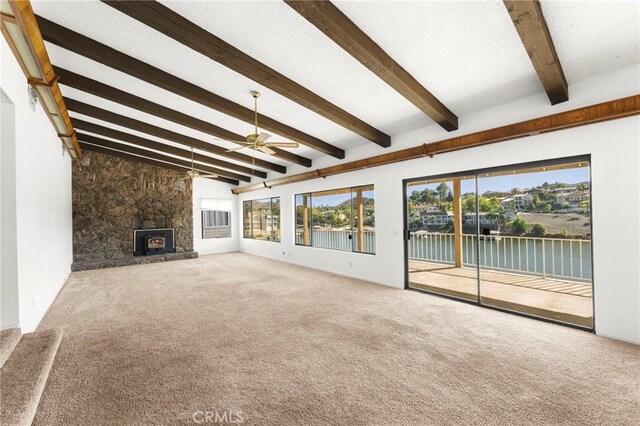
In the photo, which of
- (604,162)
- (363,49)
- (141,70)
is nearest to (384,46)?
(363,49)

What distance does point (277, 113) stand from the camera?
470 centimetres

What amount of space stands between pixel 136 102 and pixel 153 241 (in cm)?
565

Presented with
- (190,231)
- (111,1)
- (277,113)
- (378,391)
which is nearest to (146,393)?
(378,391)

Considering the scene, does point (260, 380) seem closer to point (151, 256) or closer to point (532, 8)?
point (532, 8)

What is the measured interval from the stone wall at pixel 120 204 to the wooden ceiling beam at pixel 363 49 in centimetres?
838

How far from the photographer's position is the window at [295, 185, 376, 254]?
21.9 ft

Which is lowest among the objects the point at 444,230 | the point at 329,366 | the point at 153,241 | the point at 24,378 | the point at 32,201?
the point at 329,366

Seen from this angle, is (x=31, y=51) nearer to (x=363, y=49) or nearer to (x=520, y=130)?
(x=363, y=49)

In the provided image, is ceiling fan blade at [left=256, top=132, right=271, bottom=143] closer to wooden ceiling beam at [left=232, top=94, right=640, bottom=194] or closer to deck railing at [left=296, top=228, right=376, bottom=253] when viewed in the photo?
wooden ceiling beam at [left=232, top=94, right=640, bottom=194]

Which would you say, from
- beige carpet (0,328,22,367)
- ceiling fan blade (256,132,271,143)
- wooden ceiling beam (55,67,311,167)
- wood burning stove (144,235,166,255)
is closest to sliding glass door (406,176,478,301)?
ceiling fan blade (256,132,271,143)

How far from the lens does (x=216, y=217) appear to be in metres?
10.6

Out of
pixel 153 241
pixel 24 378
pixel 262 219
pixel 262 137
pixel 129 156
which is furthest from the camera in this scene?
pixel 262 219

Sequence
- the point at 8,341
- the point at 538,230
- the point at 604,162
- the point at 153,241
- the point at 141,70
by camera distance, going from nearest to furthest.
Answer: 1. the point at 8,341
2. the point at 604,162
3. the point at 141,70
4. the point at 538,230
5. the point at 153,241

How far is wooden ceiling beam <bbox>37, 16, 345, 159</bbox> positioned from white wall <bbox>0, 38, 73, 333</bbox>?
51 centimetres
